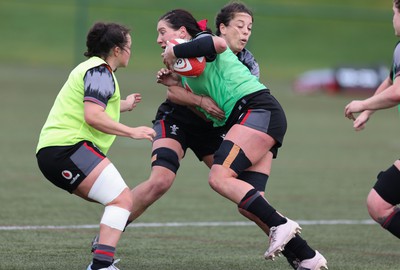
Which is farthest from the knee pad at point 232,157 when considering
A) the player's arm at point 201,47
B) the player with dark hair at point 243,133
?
the player's arm at point 201,47

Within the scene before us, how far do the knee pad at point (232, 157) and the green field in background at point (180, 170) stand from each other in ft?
2.94

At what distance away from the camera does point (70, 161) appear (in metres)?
6.01

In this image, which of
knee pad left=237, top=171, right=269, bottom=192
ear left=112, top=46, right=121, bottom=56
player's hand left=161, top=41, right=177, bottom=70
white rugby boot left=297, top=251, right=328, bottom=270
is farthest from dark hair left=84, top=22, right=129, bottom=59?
white rugby boot left=297, top=251, right=328, bottom=270

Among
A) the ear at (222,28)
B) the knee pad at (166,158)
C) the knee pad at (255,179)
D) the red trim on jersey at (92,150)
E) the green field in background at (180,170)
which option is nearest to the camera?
the red trim on jersey at (92,150)

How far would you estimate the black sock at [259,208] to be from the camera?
6.25 metres

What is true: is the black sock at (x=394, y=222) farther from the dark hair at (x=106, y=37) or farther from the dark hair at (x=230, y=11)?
the dark hair at (x=106, y=37)

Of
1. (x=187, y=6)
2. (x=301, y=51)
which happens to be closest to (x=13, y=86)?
(x=187, y=6)

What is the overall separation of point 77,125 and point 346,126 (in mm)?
13913

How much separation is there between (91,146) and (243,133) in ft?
3.78

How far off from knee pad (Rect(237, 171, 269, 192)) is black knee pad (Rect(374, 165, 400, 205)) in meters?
0.89

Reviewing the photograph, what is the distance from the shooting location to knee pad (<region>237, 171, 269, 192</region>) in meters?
6.69

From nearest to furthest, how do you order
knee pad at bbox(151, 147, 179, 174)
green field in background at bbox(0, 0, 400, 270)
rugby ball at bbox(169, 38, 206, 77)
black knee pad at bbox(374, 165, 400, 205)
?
black knee pad at bbox(374, 165, 400, 205)
rugby ball at bbox(169, 38, 206, 77)
knee pad at bbox(151, 147, 179, 174)
green field in background at bbox(0, 0, 400, 270)

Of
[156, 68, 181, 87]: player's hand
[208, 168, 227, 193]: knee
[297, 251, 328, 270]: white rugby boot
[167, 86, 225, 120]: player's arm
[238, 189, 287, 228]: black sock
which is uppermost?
[156, 68, 181, 87]: player's hand

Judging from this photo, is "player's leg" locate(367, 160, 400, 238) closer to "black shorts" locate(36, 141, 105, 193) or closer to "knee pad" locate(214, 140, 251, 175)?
"knee pad" locate(214, 140, 251, 175)
